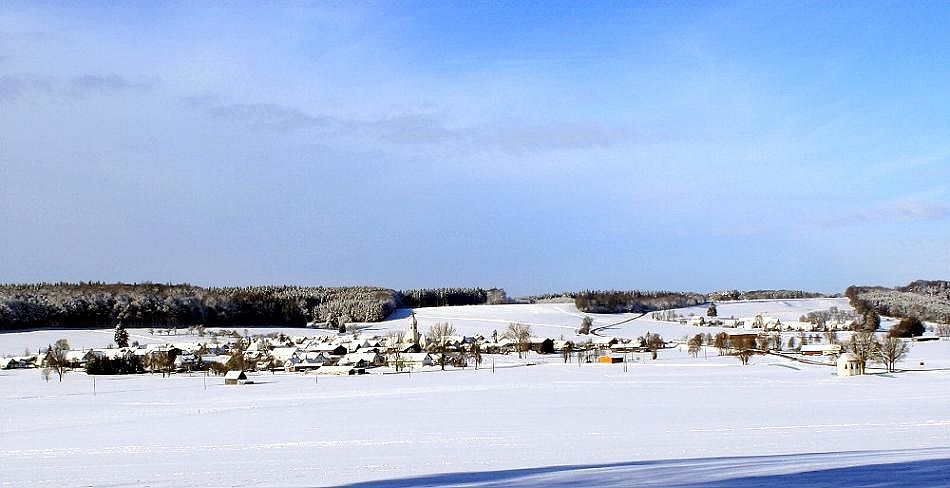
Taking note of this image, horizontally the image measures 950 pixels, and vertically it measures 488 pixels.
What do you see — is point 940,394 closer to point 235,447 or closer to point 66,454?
point 235,447

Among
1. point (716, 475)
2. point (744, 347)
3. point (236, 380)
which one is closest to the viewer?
point (716, 475)

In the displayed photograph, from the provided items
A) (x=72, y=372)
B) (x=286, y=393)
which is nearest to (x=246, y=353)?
(x=72, y=372)

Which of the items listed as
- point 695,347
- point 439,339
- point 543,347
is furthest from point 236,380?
point 439,339

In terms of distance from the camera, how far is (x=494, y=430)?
21875 millimetres

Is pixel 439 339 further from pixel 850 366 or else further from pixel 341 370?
pixel 850 366

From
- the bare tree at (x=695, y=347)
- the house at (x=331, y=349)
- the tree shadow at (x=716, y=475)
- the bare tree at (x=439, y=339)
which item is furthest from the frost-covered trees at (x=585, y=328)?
the tree shadow at (x=716, y=475)

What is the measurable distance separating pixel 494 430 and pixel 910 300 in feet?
460

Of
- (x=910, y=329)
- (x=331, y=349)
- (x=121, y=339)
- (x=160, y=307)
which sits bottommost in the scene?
(x=910, y=329)

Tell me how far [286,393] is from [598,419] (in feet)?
63.7

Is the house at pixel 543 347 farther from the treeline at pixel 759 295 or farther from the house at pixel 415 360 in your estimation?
the treeline at pixel 759 295

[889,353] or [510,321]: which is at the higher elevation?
[510,321]

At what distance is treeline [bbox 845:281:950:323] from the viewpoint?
126000mm

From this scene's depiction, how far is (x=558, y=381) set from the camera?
43531 mm

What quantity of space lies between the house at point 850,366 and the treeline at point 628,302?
3736 inches
